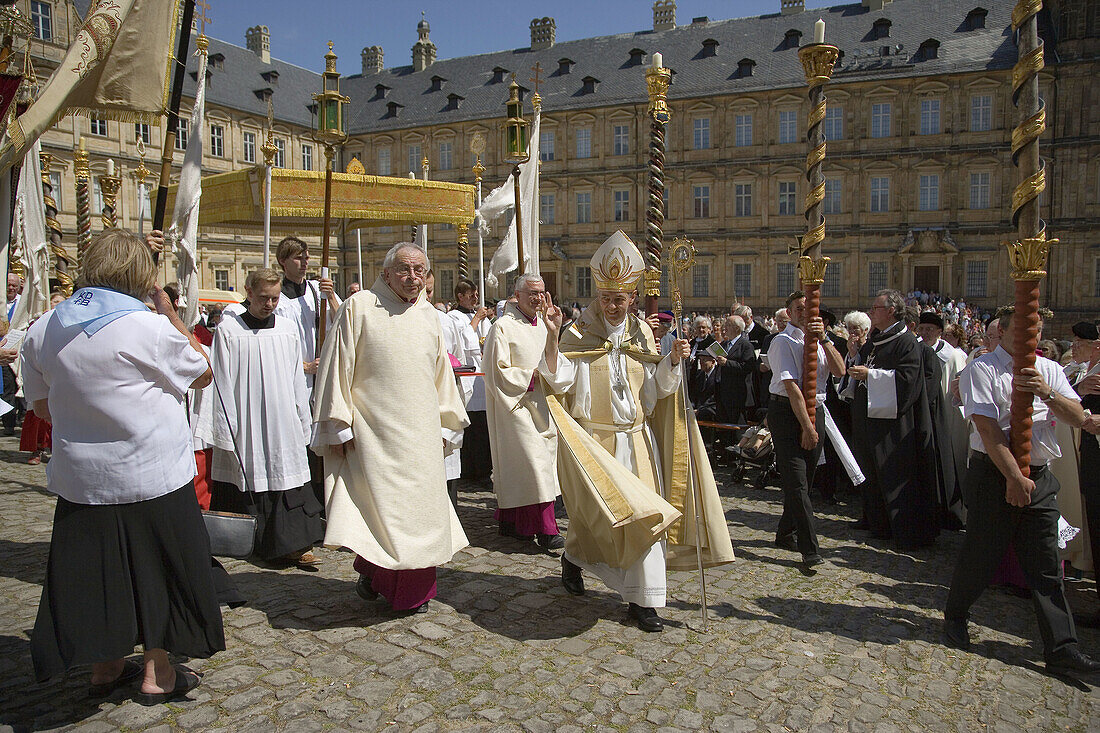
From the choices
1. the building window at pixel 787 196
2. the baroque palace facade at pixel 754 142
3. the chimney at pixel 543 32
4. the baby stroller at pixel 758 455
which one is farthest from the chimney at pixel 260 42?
the baby stroller at pixel 758 455

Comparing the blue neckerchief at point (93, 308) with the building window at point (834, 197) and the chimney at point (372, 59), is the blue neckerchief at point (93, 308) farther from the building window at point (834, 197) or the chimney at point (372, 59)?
the chimney at point (372, 59)

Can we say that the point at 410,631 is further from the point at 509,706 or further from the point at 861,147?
the point at 861,147

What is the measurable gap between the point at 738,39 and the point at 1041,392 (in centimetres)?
4383

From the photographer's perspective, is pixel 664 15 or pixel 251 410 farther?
pixel 664 15

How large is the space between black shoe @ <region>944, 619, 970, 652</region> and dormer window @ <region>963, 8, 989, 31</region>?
43369 mm

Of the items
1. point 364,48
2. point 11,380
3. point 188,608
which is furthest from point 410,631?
point 364,48

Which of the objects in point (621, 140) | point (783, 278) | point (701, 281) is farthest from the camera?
point (621, 140)

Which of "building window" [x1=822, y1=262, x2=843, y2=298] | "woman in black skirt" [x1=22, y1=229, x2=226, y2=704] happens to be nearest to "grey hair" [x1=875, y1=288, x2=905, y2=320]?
"woman in black skirt" [x1=22, y1=229, x2=226, y2=704]

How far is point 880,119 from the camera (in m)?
40.3

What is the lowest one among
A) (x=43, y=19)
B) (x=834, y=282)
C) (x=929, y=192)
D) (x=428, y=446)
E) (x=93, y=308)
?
(x=428, y=446)

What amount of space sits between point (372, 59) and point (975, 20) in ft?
117

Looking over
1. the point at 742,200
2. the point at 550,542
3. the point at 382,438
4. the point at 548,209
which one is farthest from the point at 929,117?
the point at 382,438

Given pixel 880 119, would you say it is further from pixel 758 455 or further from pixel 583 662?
pixel 583 662

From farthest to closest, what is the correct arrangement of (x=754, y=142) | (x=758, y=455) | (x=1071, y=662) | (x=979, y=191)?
(x=754, y=142) < (x=979, y=191) < (x=758, y=455) < (x=1071, y=662)
